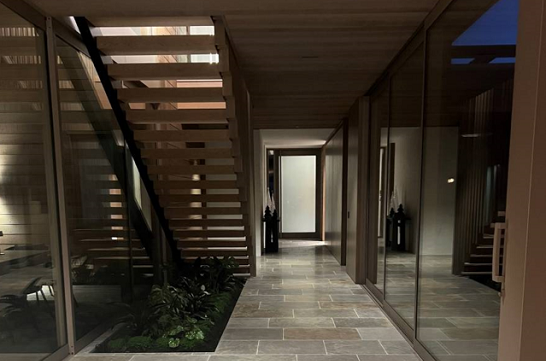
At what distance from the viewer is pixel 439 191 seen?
2543 millimetres

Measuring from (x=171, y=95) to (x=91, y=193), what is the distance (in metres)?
1.24

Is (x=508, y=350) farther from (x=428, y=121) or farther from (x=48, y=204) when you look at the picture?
(x=48, y=204)

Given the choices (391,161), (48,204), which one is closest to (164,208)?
(48,204)

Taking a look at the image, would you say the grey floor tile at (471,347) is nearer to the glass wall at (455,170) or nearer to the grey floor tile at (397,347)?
the glass wall at (455,170)

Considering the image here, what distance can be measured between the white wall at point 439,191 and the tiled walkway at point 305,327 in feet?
3.25

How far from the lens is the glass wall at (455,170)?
1.96m

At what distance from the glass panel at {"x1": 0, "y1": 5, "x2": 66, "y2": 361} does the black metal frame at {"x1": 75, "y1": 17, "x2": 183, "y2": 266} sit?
0.39 m

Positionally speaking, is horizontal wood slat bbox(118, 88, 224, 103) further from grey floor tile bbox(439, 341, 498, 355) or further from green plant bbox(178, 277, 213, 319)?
grey floor tile bbox(439, 341, 498, 355)

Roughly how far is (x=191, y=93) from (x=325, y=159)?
612 centimetres

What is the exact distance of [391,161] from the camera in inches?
144

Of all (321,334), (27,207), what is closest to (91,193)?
(27,207)

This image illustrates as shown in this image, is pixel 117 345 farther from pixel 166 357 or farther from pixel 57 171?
pixel 57 171

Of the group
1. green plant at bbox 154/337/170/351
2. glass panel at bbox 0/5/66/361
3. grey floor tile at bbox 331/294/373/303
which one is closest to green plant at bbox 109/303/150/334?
green plant at bbox 154/337/170/351

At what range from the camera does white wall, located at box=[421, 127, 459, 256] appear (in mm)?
2471
